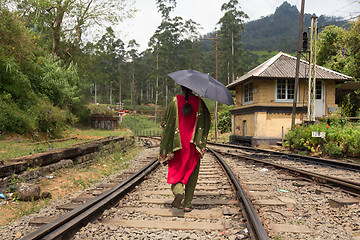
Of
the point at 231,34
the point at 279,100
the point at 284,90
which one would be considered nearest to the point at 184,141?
the point at 279,100

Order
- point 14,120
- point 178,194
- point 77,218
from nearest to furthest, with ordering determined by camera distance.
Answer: point 77,218
point 178,194
point 14,120

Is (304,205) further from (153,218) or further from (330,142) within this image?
(330,142)

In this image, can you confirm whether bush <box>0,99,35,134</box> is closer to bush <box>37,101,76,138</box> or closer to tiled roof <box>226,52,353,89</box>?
bush <box>37,101,76,138</box>

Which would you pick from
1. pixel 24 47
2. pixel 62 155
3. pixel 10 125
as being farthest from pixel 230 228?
pixel 24 47

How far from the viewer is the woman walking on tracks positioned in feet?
14.0

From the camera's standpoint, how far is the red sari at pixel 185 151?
4301 mm

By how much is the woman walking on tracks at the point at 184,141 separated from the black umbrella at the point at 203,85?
0.22m

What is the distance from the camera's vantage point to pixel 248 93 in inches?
858

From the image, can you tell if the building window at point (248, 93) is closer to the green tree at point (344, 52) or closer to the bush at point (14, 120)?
the green tree at point (344, 52)

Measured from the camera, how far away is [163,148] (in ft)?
14.2

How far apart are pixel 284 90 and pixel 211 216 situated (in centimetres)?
1770

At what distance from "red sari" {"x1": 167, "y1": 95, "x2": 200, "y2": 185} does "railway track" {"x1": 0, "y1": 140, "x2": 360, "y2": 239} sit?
24.7 inches

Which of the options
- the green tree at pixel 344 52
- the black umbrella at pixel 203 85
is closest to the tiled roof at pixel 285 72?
the green tree at pixel 344 52

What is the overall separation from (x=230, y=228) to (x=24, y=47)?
1203 centimetres
